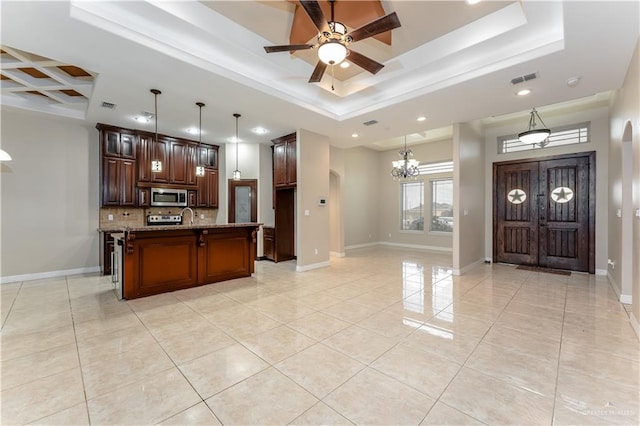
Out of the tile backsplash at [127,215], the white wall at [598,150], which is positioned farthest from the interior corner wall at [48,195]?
the white wall at [598,150]

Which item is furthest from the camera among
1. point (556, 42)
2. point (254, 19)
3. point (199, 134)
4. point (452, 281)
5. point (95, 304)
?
point (199, 134)

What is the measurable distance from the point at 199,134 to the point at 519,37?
616cm

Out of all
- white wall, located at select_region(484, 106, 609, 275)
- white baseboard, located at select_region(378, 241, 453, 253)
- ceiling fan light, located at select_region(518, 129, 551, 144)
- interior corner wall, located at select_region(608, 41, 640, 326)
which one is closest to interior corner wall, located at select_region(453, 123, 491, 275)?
ceiling fan light, located at select_region(518, 129, 551, 144)

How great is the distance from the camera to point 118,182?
19.1 feet

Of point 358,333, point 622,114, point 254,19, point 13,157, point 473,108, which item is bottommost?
point 358,333

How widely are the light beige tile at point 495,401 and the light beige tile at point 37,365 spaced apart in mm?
3083

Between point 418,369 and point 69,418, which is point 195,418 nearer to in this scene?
point 69,418

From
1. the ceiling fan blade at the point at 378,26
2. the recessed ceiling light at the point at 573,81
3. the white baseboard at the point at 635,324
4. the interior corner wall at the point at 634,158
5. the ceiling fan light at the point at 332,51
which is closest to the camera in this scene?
the ceiling fan blade at the point at 378,26

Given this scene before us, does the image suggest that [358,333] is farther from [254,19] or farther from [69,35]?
[69,35]

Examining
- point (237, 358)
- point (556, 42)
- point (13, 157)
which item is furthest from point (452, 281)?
point (13, 157)

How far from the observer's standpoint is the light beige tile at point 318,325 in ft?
9.42

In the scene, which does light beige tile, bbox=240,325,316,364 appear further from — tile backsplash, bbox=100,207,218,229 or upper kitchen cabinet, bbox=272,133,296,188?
tile backsplash, bbox=100,207,218,229

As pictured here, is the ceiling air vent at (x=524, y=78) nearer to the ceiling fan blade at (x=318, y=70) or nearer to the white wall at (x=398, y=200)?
the ceiling fan blade at (x=318, y=70)

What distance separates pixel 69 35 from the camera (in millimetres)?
2725
